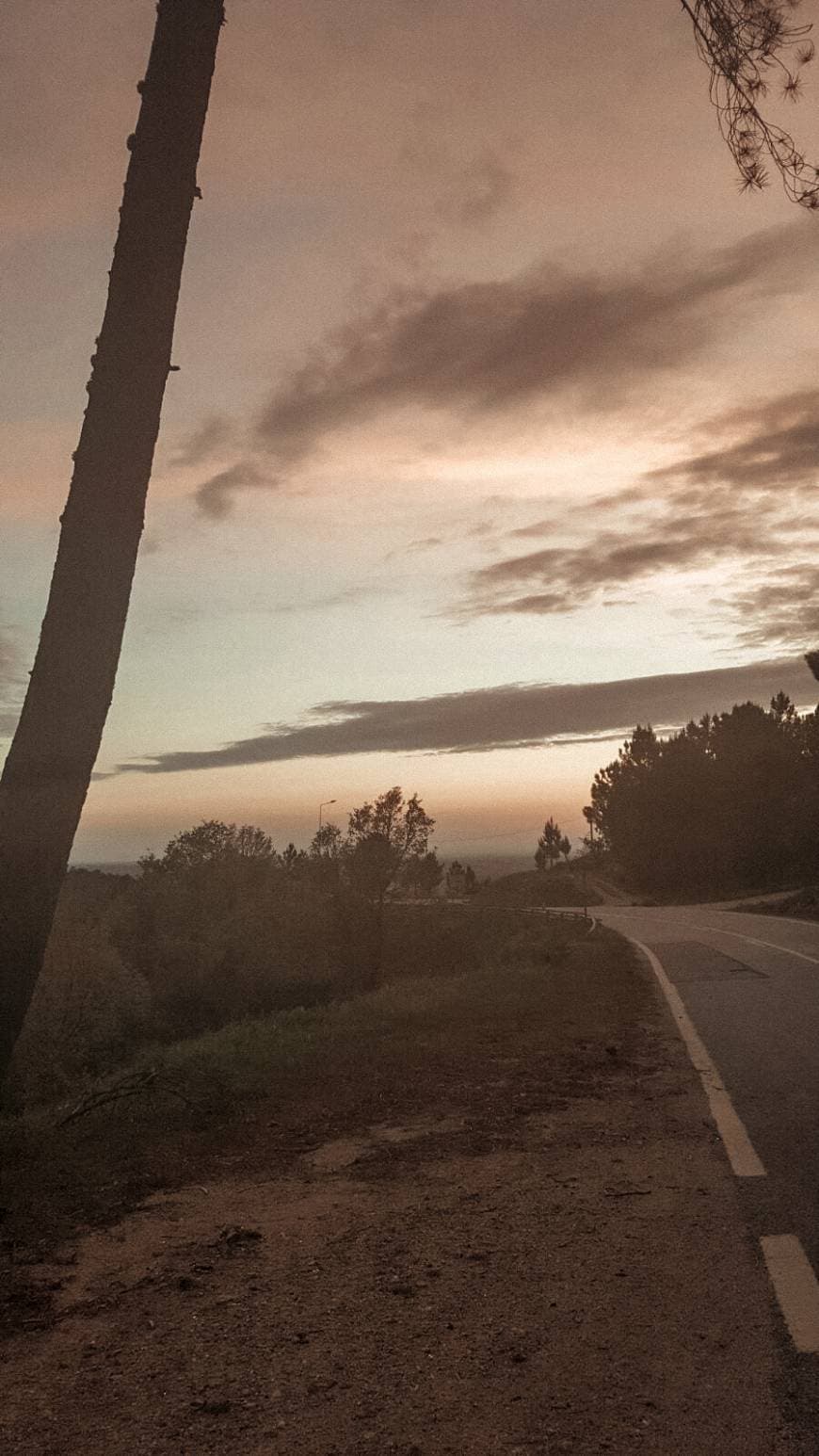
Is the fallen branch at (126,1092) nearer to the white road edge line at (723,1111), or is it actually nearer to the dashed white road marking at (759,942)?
the white road edge line at (723,1111)

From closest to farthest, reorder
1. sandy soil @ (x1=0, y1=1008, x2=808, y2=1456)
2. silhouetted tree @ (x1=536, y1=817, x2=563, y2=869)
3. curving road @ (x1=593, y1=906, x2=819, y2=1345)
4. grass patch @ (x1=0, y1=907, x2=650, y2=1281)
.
→ sandy soil @ (x1=0, y1=1008, x2=808, y2=1456)
curving road @ (x1=593, y1=906, x2=819, y2=1345)
grass patch @ (x1=0, y1=907, x2=650, y2=1281)
silhouetted tree @ (x1=536, y1=817, x2=563, y2=869)

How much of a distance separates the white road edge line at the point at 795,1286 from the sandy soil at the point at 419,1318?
0.09m

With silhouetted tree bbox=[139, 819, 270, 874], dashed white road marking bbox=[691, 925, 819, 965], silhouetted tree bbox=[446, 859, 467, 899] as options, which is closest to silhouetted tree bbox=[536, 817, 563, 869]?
silhouetted tree bbox=[446, 859, 467, 899]

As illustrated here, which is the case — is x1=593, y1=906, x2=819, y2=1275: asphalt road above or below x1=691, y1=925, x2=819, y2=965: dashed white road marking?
below

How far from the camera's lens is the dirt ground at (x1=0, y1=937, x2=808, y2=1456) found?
10.9 ft

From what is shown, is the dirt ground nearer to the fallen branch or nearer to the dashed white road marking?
the fallen branch

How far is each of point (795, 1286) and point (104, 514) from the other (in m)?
5.72

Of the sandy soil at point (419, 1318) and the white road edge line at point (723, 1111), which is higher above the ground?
the white road edge line at point (723, 1111)

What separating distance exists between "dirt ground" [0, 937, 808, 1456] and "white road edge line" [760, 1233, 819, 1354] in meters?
0.09

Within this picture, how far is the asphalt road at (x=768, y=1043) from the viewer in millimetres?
5480

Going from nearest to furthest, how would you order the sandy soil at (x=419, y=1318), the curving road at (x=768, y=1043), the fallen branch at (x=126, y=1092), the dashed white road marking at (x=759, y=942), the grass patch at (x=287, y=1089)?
the sandy soil at (x=419, y=1318)
the curving road at (x=768, y=1043)
the grass patch at (x=287, y=1089)
the fallen branch at (x=126, y=1092)
the dashed white road marking at (x=759, y=942)

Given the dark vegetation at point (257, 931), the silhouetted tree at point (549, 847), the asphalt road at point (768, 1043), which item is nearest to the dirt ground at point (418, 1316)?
the asphalt road at point (768, 1043)

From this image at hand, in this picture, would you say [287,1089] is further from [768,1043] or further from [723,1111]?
[768,1043]

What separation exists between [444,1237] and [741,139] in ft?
27.3
